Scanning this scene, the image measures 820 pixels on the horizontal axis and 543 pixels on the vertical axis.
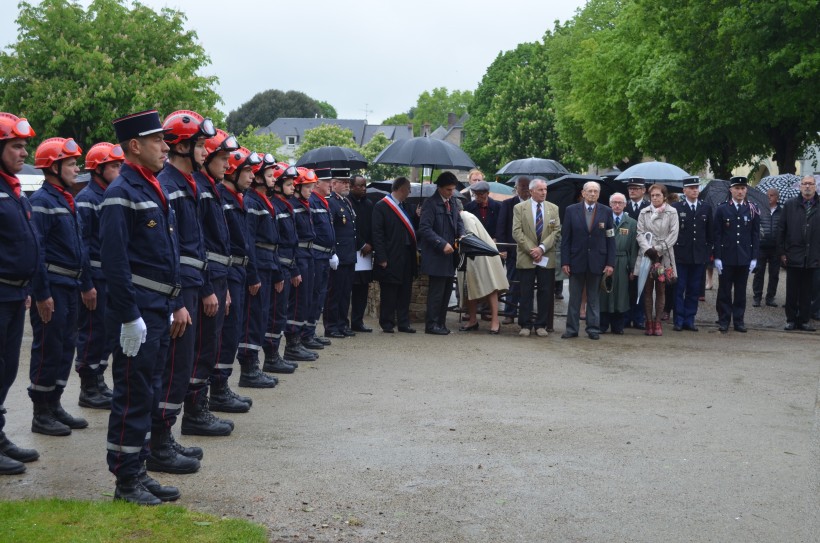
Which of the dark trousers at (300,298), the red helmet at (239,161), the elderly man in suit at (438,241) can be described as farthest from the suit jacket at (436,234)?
the red helmet at (239,161)

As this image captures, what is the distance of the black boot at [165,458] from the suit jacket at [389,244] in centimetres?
813

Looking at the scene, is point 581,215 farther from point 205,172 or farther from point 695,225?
point 205,172

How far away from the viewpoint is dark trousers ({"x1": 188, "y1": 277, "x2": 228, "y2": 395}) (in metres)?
7.69

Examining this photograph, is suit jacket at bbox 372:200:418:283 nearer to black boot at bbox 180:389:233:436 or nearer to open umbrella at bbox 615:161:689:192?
open umbrella at bbox 615:161:689:192

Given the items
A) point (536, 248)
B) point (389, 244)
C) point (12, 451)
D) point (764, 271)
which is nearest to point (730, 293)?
point (536, 248)

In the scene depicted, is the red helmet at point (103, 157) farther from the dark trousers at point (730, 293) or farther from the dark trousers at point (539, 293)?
the dark trousers at point (730, 293)

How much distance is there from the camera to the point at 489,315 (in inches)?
663

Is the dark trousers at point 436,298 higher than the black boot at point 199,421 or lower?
higher

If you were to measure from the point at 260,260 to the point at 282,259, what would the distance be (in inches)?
39.6

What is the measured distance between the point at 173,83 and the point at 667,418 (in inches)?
1263

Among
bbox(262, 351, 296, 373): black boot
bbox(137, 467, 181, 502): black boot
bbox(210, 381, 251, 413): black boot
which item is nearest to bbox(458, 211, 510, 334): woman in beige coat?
bbox(262, 351, 296, 373): black boot

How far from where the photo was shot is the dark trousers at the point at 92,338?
9.19 meters

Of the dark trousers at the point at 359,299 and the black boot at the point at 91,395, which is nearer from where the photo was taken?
the black boot at the point at 91,395

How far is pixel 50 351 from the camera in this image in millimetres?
8195
